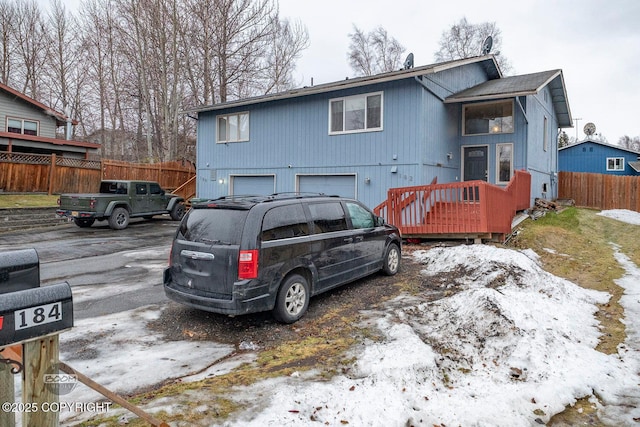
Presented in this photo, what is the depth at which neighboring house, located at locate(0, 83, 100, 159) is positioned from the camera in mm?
21297

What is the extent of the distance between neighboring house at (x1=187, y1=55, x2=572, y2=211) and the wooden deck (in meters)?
2.12

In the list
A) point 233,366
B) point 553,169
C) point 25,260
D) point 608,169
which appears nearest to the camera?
point 25,260

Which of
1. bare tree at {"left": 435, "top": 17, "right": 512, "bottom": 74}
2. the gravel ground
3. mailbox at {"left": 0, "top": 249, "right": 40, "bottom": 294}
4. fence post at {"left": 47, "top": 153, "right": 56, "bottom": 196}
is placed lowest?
the gravel ground

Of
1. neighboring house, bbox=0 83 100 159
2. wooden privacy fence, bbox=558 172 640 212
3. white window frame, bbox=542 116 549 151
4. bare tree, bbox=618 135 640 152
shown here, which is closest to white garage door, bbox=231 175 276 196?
neighboring house, bbox=0 83 100 159

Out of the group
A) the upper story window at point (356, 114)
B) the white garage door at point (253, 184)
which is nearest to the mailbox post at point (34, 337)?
the upper story window at point (356, 114)

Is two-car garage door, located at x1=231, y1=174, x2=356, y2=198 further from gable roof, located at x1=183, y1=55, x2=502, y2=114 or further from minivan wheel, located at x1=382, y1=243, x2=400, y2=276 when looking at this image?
minivan wheel, located at x1=382, y1=243, x2=400, y2=276

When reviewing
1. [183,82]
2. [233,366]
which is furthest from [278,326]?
[183,82]

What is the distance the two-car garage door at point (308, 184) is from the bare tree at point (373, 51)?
917 inches

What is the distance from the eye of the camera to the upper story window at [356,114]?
13586 millimetres

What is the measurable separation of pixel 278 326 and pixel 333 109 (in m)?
11.1

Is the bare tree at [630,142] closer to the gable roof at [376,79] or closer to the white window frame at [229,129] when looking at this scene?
the gable roof at [376,79]

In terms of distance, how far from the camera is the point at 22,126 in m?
23.2

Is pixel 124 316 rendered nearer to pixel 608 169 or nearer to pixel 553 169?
pixel 553 169

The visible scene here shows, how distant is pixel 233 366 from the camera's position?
390cm
